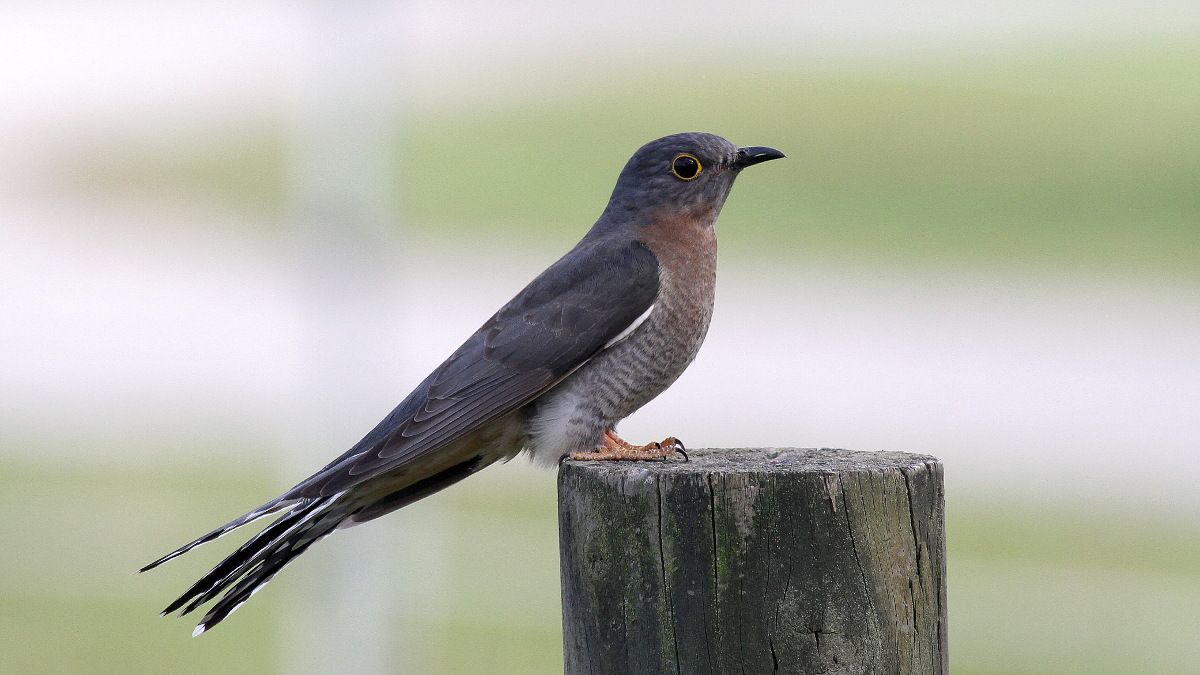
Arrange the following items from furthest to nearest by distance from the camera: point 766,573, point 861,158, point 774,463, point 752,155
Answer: point 861,158 → point 752,155 → point 774,463 → point 766,573

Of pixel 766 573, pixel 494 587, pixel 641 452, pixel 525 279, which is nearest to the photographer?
pixel 766 573

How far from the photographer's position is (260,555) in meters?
4.18

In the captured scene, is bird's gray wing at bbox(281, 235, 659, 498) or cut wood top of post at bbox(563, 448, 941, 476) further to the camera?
bird's gray wing at bbox(281, 235, 659, 498)

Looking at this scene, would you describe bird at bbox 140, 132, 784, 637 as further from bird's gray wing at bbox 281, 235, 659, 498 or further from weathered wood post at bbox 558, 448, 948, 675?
weathered wood post at bbox 558, 448, 948, 675

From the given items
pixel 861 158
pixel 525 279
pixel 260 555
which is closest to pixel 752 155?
pixel 260 555

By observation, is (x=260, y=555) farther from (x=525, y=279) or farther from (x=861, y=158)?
(x=861, y=158)

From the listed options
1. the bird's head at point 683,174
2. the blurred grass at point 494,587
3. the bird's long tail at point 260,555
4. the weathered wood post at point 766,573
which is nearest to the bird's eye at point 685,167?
the bird's head at point 683,174

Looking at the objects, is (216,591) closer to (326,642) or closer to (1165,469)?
(326,642)

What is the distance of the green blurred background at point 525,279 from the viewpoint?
23.4 feet

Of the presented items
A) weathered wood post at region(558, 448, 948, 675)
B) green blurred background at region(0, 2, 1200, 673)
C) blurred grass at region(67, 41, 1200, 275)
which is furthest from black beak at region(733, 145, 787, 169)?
blurred grass at region(67, 41, 1200, 275)

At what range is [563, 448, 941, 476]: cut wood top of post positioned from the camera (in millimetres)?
2959

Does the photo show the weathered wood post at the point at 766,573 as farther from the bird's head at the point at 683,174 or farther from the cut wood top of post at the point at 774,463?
the bird's head at the point at 683,174

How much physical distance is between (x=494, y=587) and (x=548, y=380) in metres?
4.27

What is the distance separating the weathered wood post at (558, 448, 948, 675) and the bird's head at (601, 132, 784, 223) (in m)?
2.17
